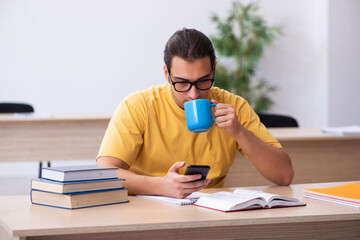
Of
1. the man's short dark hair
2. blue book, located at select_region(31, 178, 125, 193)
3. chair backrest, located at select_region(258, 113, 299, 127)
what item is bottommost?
chair backrest, located at select_region(258, 113, 299, 127)

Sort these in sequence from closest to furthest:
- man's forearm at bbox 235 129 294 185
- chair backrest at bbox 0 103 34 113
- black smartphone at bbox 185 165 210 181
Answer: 1. black smartphone at bbox 185 165 210 181
2. man's forearm at bbox 235 129 294 185
3. chair backrest at bbox 0 103 34 113

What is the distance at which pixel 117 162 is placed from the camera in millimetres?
1791

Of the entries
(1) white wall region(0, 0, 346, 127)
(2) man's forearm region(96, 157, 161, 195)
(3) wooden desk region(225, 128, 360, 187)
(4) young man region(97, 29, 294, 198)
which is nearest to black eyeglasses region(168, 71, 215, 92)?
(4) young man region(97, 29, 294, 198)

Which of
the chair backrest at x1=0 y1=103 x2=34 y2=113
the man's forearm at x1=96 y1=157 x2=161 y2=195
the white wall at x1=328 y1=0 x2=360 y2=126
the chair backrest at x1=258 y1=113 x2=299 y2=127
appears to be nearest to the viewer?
the man's forearm at x1=96 y1=157 x2=161 y2=195

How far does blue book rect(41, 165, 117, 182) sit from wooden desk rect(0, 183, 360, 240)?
Answer: 0.30 ft

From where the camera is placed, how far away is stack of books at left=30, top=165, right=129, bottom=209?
1396 millimetres

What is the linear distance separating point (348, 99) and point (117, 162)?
508 centimetres

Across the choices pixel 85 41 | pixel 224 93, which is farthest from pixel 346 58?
pixel 224 93

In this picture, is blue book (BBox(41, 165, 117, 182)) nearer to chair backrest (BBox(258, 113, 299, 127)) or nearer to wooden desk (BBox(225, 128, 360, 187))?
wooden desk (BBox(225, 128, 360, 187))

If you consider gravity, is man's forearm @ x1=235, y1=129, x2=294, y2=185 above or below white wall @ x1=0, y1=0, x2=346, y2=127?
below

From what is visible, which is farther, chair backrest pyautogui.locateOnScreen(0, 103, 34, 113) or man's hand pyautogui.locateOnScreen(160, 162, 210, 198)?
chair backrest pyautogui.locateOnScreen(0, 103, 34, 113)

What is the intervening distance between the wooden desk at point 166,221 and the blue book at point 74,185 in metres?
0.06

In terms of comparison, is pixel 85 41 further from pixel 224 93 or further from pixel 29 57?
pixel 224 93

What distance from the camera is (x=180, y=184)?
1.53 meters
